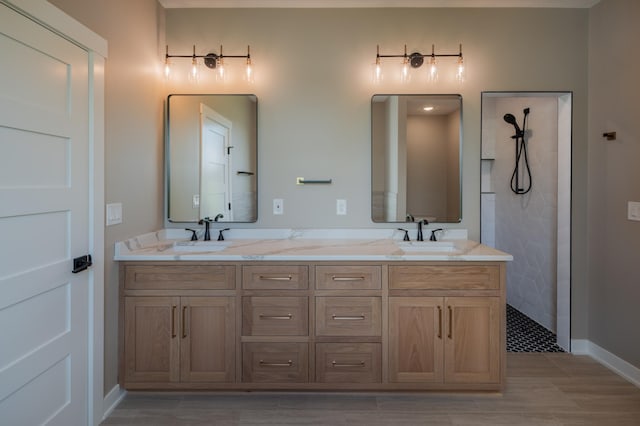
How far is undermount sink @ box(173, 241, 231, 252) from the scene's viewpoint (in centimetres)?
260

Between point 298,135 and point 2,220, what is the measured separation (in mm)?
1864

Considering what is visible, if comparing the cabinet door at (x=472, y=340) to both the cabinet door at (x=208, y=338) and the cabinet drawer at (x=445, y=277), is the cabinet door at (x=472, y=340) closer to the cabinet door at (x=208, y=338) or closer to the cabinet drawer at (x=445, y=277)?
the cabinet drawer at (x=445, y=277)

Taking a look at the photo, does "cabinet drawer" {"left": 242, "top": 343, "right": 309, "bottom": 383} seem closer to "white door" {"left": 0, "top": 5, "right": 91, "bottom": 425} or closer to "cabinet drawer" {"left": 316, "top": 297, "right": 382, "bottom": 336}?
"cabinet drawer" {"left": 316, "top": 297, "right": 382, "bottom": 336}

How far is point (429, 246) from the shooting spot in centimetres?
266

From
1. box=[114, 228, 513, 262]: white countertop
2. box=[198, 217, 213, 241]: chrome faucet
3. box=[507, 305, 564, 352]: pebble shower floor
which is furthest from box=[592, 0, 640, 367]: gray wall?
box=[198, 217, 213, 241]: chrome faucet

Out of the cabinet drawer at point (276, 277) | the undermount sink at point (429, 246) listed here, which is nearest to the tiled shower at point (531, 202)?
the undermount sink at point (429, 246)

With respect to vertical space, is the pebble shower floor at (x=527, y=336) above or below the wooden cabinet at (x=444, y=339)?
below

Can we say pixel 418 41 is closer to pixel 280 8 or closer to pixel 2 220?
pixel 280 8

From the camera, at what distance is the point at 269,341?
2250mm

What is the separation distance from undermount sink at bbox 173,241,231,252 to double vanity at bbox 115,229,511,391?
0.36 m

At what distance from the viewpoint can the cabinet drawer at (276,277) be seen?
2.25 meters

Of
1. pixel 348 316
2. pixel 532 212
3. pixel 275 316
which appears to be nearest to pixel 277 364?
pixel 275 316

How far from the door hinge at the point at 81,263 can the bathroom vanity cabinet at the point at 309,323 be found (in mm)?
321

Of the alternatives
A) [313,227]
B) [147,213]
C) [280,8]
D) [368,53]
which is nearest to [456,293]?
[313,227]
